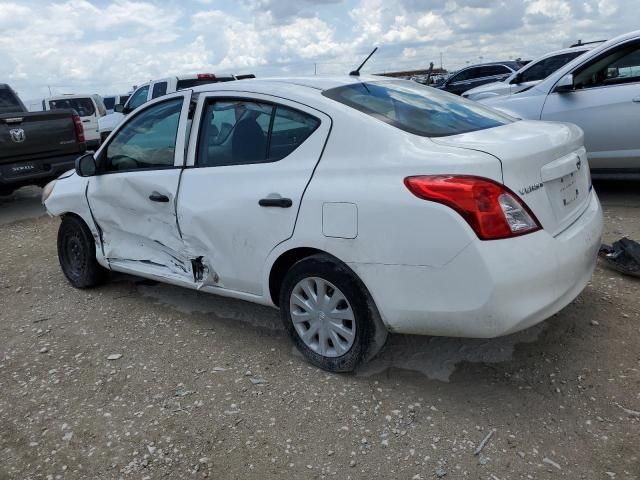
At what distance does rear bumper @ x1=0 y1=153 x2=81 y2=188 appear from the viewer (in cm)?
761

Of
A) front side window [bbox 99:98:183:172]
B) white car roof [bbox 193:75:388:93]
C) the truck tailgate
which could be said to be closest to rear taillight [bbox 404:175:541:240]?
white car roof [bbox 193:75:388:93]

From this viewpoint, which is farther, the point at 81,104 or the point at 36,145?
the point at 81,104

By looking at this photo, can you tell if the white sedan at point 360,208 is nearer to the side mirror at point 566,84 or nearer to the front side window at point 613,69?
the side mirror at point 566,84

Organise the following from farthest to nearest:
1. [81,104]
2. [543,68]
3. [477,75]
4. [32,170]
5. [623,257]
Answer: [477,75], [81,104], [543,68], [32,170], [623,257]

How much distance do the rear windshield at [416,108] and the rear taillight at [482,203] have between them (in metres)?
0.43

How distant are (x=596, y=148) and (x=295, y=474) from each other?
197 inches

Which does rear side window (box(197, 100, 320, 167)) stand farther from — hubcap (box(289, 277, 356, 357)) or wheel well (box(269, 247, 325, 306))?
hubcap (box(289, 277, 356, 357))

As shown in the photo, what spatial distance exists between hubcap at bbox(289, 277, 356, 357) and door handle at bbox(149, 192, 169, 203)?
1166 mm

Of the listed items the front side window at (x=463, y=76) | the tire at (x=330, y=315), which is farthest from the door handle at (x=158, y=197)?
the front side window at (x=463, y=76)

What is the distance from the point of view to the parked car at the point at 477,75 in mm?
15877

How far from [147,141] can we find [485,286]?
8.65ft

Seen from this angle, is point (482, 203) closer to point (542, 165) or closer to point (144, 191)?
point (542, 165)

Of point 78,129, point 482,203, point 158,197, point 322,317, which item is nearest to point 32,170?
point 78,129

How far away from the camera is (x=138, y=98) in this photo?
12008 mm
